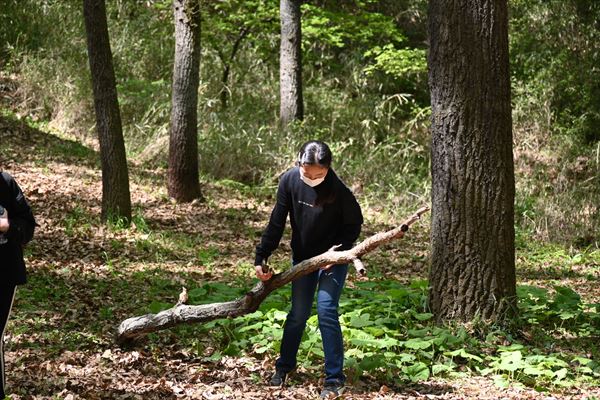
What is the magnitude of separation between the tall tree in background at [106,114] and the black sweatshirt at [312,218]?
6658 millimetres

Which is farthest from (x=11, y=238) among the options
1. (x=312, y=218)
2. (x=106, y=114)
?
(x=106, y=114)

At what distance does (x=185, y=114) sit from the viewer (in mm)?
14734

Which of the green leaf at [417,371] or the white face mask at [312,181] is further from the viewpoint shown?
the green leaf at [417,371]

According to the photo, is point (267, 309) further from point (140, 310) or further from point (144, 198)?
point (144, 198)

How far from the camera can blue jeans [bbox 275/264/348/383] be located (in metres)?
5.96

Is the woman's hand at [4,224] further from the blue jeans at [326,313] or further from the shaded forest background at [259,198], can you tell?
the blue jeans at [326,313]

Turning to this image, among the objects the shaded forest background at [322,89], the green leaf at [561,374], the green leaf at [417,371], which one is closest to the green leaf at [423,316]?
the green leaf at [417,371]

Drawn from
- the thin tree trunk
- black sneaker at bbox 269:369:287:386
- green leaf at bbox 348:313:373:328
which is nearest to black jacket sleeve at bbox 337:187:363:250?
black sneaker at bbox 269:369:287:386

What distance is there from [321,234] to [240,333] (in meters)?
2.00

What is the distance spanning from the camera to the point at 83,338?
7.45 meters

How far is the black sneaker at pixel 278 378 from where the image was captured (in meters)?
6.38

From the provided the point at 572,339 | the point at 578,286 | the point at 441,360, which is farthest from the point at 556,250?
the point at 441,360

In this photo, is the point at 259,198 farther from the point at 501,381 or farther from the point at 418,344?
the point at 501,381


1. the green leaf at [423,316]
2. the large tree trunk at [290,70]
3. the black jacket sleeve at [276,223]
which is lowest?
the green leaf at [423,316]
